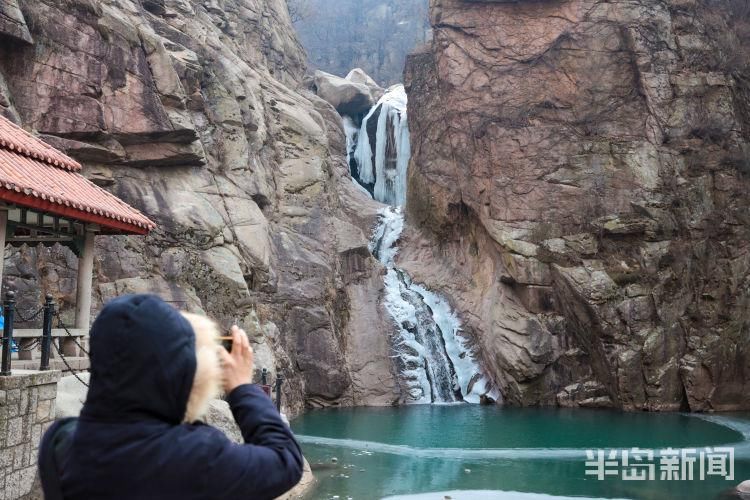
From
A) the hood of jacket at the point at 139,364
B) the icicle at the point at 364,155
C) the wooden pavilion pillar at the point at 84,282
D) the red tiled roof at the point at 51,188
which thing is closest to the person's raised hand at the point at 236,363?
the hood of jacket at the point at 139,364

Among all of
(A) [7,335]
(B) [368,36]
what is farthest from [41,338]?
(B) [368,36]

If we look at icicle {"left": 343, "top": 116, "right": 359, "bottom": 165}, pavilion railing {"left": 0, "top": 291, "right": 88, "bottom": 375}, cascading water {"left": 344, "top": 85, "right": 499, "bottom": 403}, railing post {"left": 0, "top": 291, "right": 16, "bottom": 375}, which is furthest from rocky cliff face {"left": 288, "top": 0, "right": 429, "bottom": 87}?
railing post {"left": 0, "top": 291, "right": 16, "bottom": 375}

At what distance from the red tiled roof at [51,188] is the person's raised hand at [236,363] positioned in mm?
7706

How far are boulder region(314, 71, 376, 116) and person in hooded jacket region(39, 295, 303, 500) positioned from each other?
41.4 m

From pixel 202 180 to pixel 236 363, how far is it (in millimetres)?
21585

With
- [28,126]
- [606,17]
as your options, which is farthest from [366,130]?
[28,126]

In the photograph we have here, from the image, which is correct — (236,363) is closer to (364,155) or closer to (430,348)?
(430,348)

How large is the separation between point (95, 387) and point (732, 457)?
1606 cm

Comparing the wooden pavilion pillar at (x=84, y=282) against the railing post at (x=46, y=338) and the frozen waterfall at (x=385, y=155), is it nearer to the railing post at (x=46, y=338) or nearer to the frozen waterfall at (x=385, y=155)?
the railing post at (x=46, y=338)

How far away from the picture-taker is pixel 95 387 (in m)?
1.93

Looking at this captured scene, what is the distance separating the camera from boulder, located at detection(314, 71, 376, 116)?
140 feet

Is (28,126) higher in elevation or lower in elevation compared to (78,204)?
higher

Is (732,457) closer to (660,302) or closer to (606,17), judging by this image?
(660,302)

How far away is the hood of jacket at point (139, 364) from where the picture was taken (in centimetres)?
189
